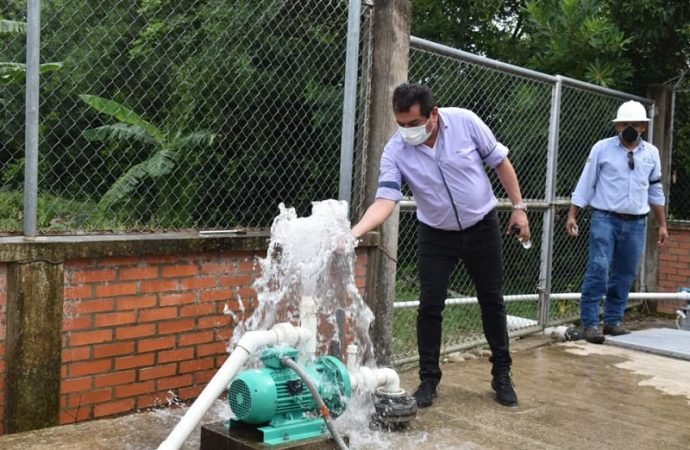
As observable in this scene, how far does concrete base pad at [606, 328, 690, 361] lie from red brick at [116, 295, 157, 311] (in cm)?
445

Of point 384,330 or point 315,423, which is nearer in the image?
point 315,423

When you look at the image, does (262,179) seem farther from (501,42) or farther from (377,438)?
(501,42)

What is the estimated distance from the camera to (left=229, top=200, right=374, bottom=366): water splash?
4.16m

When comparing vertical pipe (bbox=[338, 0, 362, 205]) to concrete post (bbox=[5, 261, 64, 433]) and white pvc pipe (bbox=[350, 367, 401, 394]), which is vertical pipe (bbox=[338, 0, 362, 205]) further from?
concrete post (bbox=[5, 261, 64, 433])

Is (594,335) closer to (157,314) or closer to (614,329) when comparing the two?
(614,329)

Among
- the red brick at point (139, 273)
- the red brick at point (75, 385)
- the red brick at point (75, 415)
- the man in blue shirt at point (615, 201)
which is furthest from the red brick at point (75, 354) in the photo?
the man in blue shirt at point (615, 201)

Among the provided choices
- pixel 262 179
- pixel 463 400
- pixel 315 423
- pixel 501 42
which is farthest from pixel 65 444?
pixel 501 42

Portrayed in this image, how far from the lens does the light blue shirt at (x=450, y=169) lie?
4719 mm

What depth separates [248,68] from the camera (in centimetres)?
528

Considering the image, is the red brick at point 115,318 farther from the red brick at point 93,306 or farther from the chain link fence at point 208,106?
the chain link fence at point 208,106

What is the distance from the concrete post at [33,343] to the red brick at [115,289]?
222 millimetres

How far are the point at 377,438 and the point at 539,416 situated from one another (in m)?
1.19

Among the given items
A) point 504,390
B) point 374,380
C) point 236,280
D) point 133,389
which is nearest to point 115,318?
point 133,389

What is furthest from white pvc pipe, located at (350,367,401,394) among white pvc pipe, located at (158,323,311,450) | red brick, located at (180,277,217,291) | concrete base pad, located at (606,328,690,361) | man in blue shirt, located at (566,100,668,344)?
concrete base pad, located at (606,328,690,361)
